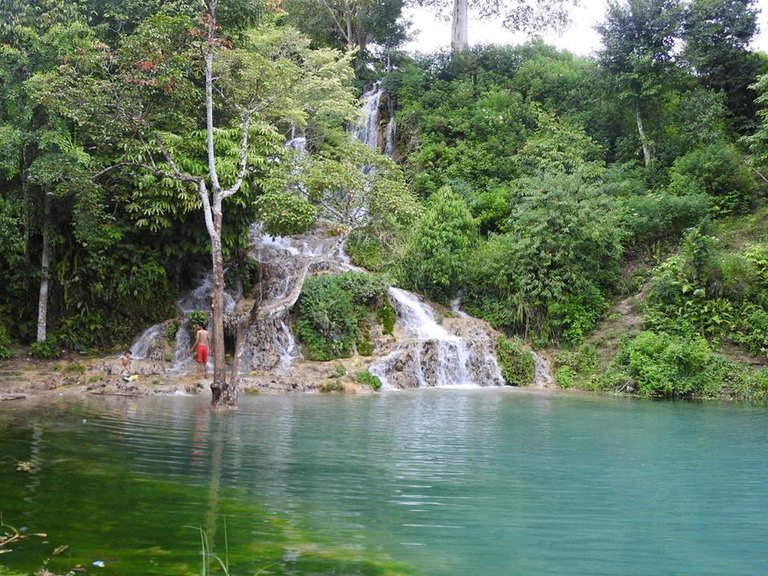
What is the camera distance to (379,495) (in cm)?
551

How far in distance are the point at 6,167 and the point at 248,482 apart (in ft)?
39.7

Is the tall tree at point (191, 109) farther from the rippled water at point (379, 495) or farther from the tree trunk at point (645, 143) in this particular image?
the tree trunk at point (645, 143)

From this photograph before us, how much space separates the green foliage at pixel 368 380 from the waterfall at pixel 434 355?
0.42 metres

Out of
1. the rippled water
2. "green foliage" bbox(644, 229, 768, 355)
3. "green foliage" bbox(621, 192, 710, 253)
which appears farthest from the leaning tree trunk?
"green foliage" bbox(621, 192, 710, 253)

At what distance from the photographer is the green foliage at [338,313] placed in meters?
18.2

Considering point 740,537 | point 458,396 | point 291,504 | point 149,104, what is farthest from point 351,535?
point 149,104

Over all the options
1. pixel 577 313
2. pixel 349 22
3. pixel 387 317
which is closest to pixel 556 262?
pixel 577 313

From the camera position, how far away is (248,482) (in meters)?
5.82

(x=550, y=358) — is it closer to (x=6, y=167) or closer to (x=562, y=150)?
(x=562, y=150)

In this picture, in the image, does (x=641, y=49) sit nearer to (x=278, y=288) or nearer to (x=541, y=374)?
(x=541, y=374)

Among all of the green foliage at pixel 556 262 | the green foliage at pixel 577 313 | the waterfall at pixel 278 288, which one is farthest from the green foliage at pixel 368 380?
the green foliage at pixel 577 313

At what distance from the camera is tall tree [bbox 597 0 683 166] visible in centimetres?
2420

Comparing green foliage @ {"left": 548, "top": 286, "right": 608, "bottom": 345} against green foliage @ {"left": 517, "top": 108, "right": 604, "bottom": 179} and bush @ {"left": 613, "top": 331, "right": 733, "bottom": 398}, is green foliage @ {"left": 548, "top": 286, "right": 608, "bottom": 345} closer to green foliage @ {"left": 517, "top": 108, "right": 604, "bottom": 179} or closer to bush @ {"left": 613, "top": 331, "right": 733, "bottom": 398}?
bush @ {"left": 613, "top": 331, "right": 733, "bottom": 398}

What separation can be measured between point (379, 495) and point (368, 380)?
11.1m
